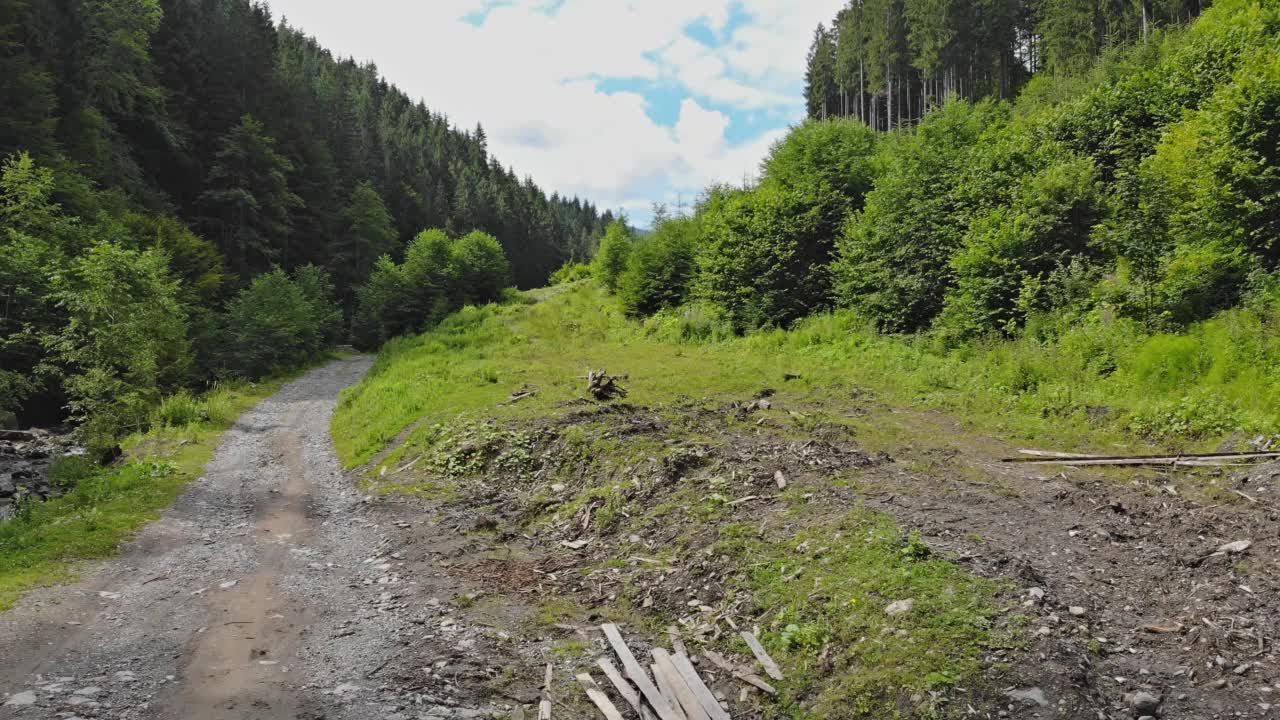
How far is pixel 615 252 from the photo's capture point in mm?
54750

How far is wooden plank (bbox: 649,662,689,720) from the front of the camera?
20.7 ft

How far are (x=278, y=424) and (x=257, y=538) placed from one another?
517 inches

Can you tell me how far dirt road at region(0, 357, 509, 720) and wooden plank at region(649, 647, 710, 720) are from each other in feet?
5.76

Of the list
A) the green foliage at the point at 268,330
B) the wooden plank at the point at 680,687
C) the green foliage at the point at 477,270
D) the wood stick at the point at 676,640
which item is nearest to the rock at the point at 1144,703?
the wooden plank at the point at 680,687

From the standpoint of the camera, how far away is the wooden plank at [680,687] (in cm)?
621

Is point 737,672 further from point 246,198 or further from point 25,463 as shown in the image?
point 246,198

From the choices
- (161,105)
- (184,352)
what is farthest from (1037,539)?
(161,105)

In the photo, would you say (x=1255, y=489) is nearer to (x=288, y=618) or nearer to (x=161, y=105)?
(x=288, y=618)

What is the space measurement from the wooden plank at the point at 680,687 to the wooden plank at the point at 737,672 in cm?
43

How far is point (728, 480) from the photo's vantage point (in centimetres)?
1152

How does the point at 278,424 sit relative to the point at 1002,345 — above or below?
below

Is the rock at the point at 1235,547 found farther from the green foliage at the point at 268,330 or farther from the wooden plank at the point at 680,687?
the green foliage at the point at 268,330

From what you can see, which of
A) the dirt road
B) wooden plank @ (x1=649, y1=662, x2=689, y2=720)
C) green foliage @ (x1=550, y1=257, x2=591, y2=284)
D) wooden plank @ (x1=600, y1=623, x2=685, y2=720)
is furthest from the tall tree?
wooden plank @ (x1=649, y1=662, x2=689, y2=720)

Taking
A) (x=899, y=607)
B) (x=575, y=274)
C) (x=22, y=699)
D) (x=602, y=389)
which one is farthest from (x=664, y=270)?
(x=575, y=274)
